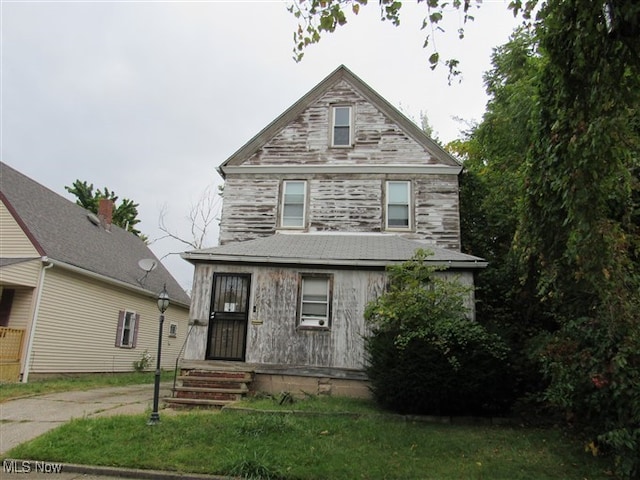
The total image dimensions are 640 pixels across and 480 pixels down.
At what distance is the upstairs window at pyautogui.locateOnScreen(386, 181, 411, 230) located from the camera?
12.8 meters

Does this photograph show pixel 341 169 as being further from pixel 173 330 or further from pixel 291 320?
pixel 173 330

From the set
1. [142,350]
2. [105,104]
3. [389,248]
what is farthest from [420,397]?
[105,104]

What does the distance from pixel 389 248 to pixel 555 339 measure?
5161 mm

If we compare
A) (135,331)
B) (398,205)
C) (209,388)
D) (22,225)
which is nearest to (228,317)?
Answer: (209,388)

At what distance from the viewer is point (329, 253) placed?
411 inches

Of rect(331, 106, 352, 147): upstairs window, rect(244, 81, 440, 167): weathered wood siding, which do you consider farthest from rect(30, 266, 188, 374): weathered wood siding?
rect(331, 106, 352, 147): upstairs window

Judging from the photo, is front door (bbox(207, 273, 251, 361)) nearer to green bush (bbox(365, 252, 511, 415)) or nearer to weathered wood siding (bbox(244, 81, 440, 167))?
green bush (bbox(365, 252, 511, 415))

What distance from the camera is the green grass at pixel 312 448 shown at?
16.5ft

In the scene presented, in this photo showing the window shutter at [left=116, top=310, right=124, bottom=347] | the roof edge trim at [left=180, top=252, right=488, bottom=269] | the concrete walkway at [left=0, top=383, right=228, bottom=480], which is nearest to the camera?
the concrete walkway at [left=0, top=383, right=228, bottom=480]

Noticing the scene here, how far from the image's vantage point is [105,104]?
16.8 m

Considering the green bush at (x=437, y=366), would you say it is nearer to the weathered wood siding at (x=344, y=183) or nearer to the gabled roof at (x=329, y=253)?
the gabled roof at (x=329, y=253)

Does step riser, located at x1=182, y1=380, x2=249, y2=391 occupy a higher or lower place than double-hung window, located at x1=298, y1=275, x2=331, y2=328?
lower

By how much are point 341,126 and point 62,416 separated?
1054 cm
